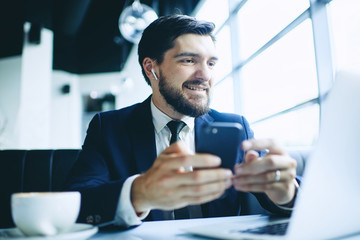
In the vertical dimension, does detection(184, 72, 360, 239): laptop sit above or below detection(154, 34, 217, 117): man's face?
below

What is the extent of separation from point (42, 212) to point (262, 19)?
14.1 feet

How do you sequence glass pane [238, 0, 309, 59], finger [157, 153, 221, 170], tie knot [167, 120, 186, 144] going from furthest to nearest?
glass pane [238, 0, 309, 59] → tie knot [167, 120, 186, 144] → finger [157, 153, 221, 170]

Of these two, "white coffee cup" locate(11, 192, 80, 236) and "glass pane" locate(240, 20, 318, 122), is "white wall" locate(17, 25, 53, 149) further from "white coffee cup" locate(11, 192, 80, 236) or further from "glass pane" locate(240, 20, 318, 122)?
"white coffee cup" locate(11, 192, 80, 236)

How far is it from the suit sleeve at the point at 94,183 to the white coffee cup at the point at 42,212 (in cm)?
25

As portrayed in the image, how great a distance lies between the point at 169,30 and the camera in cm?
182

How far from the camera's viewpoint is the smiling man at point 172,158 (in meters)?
0.72

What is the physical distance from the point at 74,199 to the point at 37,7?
21.8 feet

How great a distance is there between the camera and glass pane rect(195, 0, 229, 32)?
5.28m

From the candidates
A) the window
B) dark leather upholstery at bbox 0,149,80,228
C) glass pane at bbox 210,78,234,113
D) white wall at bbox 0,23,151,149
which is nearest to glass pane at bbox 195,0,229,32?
the window

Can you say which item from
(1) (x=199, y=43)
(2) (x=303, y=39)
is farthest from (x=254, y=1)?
(1) (x=199, y=43)

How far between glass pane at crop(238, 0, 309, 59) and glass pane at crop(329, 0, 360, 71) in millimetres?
325

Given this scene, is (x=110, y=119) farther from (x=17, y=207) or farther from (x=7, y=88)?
(x=7, y=88)

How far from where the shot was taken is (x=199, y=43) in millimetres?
1761

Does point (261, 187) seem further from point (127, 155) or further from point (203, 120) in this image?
point (203, 120)
